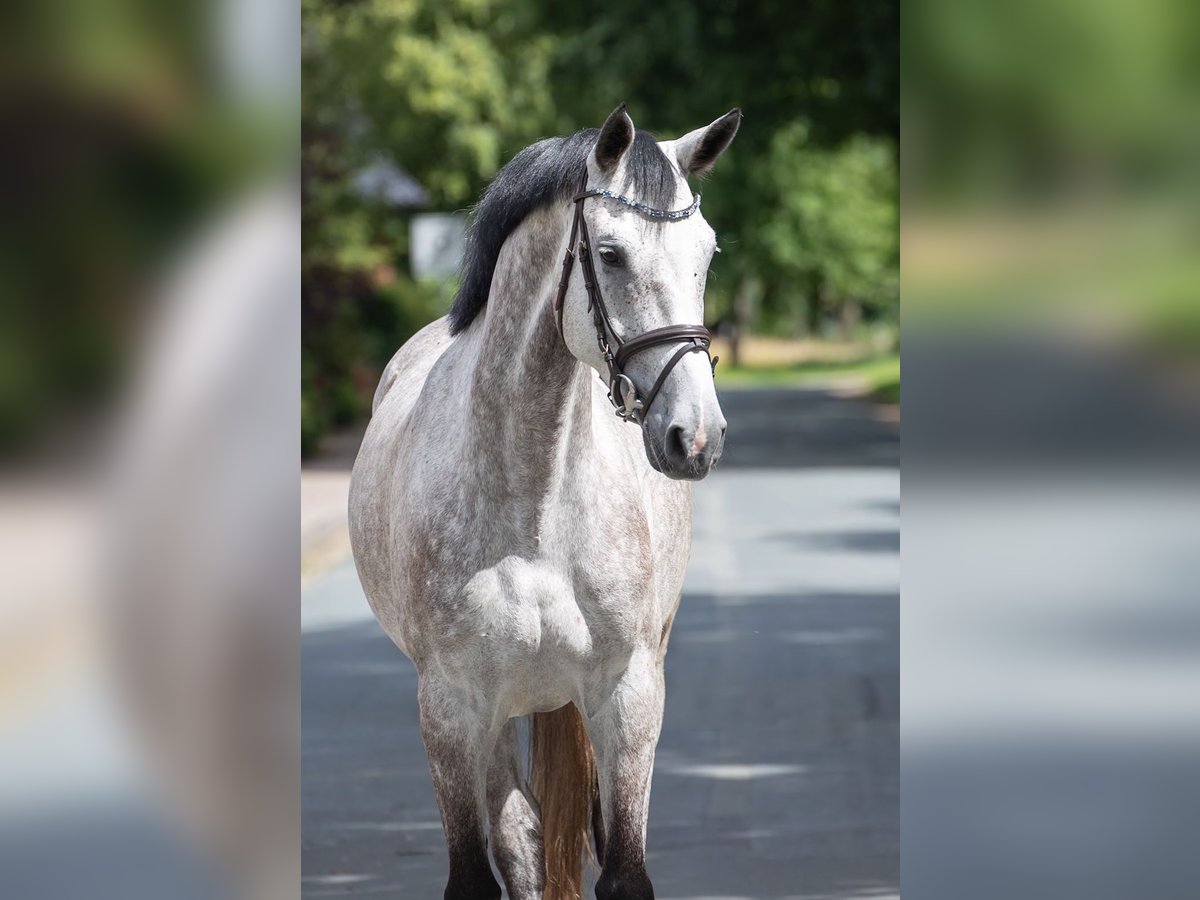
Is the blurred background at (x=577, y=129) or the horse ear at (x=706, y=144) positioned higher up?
the blurred background at (x=577, y=129)

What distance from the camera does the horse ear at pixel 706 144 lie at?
350cm

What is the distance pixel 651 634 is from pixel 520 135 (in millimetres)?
31490

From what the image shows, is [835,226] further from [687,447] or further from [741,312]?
[687,447]

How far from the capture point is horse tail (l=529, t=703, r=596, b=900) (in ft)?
14.6

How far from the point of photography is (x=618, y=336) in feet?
10.6

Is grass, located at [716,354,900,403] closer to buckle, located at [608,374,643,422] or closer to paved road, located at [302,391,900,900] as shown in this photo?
paved road, located at [302,391,900,900]

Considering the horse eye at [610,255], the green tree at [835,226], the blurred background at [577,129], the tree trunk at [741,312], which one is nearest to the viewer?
the horse eye at [610,255]
